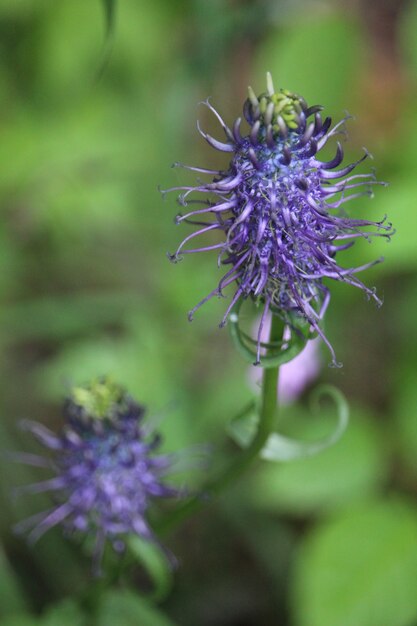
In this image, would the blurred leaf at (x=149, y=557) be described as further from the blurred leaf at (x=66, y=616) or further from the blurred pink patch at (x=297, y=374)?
the blurred pink patch at (x=297, y=374)

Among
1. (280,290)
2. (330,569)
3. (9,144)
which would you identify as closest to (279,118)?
(280,290)

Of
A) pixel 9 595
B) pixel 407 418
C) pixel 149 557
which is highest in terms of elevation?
pixel 407 418

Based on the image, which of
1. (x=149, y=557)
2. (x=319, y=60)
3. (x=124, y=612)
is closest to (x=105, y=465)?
(x=149, y=557)

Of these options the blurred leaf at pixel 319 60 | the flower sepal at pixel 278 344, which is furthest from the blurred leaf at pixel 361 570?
the blurred leaf at pixel 319 60

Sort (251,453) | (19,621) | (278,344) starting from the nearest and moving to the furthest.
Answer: (278,344) < (251,453) < (19,621)

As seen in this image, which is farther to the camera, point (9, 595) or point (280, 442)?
point (9, 595)

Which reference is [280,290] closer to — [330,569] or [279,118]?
[279,118]

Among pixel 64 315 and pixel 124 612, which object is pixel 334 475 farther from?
pixel 64 315
